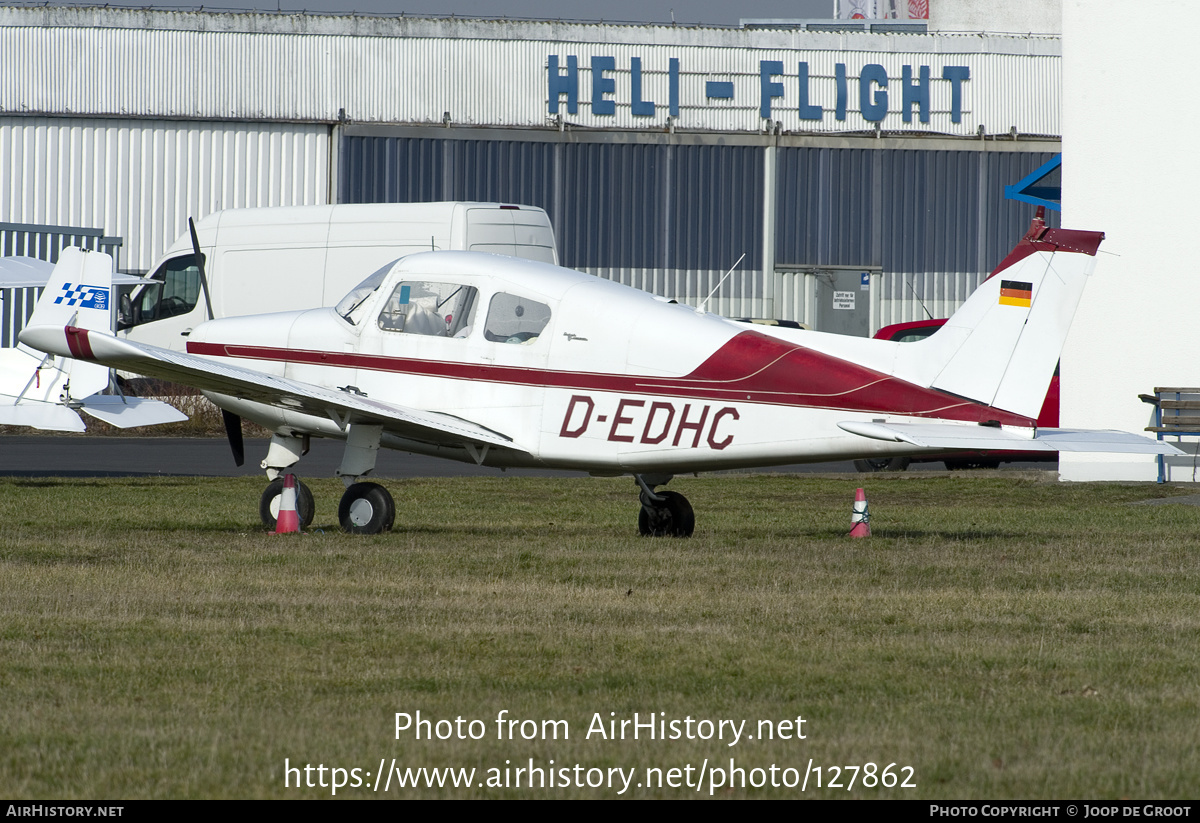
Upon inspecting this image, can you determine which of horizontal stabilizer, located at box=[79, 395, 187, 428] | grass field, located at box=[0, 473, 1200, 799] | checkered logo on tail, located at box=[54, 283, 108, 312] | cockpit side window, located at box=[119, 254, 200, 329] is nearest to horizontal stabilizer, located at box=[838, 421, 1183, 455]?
grass field, located at box=[0, 473, 1200, 799]

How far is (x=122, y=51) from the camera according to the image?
36875 mm

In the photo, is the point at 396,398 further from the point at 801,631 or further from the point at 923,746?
the point at 923,746

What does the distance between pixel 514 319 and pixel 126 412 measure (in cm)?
738

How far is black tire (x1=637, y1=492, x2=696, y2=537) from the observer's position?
481 inches

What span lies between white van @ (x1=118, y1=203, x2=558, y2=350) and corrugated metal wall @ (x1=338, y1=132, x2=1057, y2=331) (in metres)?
14.5

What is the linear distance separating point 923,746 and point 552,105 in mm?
34343

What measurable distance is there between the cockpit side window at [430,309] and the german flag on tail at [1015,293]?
3.87 m

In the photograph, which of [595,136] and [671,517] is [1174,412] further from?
[595,136]

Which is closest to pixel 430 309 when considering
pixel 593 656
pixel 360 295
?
pixel 360 295

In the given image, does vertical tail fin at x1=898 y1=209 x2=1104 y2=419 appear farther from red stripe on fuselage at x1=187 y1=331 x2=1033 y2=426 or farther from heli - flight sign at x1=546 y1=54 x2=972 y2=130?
heli - flight sign at x1=546 y1=54 x2=972 y2=130

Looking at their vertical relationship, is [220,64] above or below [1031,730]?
above

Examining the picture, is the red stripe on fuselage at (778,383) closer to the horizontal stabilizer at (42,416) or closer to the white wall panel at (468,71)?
the horizontal stabilizer at (42,416)

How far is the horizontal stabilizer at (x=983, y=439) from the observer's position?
1001cm
